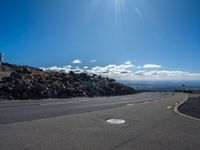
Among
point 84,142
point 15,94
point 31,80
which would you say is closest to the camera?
point 84,142

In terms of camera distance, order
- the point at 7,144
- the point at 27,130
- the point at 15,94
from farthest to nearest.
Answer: the point at 15,94
the point at 27,130
the point at 7,144

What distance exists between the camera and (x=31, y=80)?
103ft

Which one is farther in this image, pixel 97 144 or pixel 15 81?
pixel 15 81

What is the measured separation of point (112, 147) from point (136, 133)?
6.57ft

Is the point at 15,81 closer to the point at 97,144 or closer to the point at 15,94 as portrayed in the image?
the point at 15,94

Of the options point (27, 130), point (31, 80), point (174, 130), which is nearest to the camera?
point (27, 130)

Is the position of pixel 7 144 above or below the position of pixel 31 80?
below

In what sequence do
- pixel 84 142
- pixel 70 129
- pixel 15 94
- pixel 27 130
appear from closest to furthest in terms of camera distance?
pixel 84 142, pixel 27 130, pixel 70 129, pixel 15 94

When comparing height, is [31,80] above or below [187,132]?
above

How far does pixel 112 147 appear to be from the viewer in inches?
255

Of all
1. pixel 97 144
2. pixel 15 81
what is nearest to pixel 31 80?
pixel 15 81

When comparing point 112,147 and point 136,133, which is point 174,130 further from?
point 112,147

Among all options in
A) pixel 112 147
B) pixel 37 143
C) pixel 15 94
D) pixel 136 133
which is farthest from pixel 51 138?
pixel 15 94

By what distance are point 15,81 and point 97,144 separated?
23379 mm
